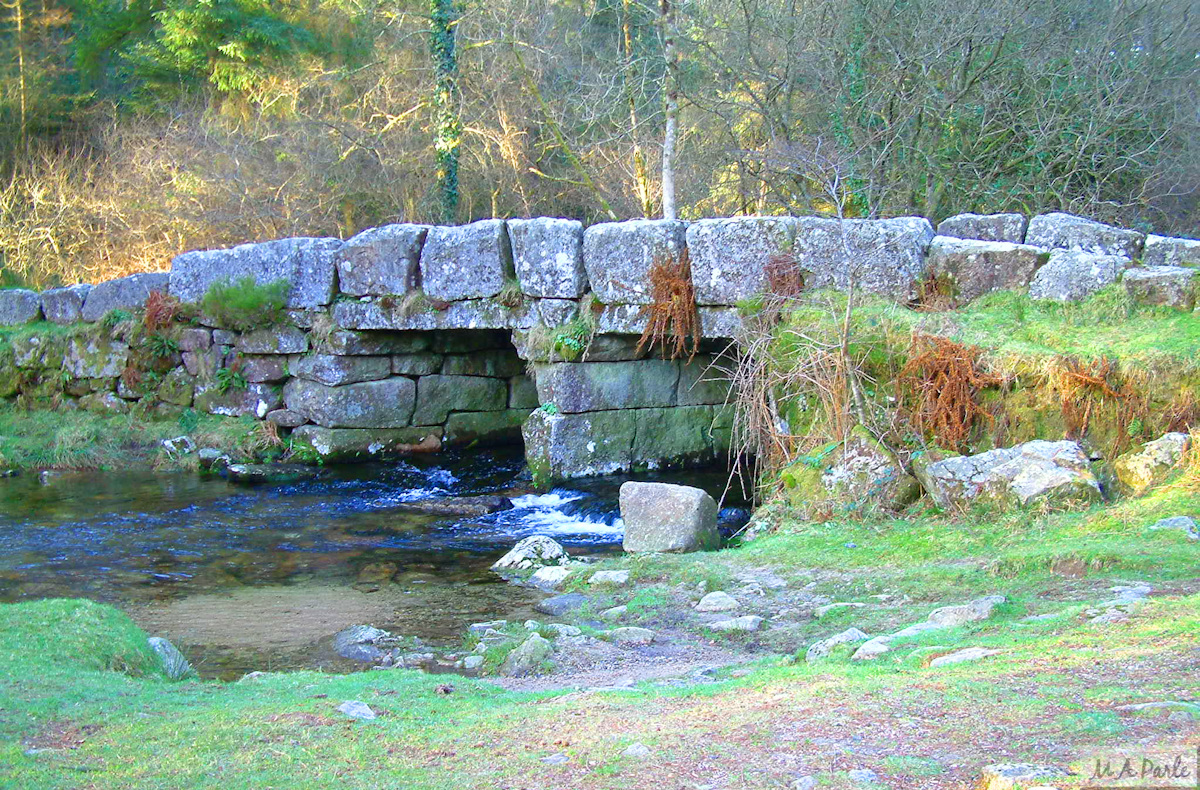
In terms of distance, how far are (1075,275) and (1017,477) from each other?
7.64 feet

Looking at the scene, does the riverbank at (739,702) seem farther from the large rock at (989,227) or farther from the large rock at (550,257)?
the large rock at (550,257)

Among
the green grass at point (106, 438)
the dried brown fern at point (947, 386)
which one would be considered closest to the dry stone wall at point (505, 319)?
the green grass at point (106, 438)

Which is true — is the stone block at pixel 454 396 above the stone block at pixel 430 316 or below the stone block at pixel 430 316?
below

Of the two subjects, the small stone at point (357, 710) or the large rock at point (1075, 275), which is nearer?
the small stone at point (357, 710)

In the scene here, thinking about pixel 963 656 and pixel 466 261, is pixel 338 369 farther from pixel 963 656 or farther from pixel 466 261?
pixel 963 656

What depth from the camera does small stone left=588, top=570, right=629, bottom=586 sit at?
737 cm

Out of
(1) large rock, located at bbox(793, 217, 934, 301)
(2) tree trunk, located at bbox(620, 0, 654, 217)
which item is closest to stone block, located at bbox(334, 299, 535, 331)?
(1) large rock, located at bbox(793, 217, 934, 301)

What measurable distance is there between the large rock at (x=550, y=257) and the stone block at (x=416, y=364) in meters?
2.53

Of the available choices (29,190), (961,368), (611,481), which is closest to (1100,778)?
(961,368)

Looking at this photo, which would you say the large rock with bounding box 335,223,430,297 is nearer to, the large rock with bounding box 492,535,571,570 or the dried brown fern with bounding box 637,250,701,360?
the dried brown fern with bounding box 637,250,701,360

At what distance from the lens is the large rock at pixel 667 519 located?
329 inches

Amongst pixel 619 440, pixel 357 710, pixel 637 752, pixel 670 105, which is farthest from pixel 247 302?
pixel 637 752

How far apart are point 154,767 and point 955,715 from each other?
2716mm

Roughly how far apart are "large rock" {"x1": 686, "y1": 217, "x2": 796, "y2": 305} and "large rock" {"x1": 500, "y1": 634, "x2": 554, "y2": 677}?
527cm
